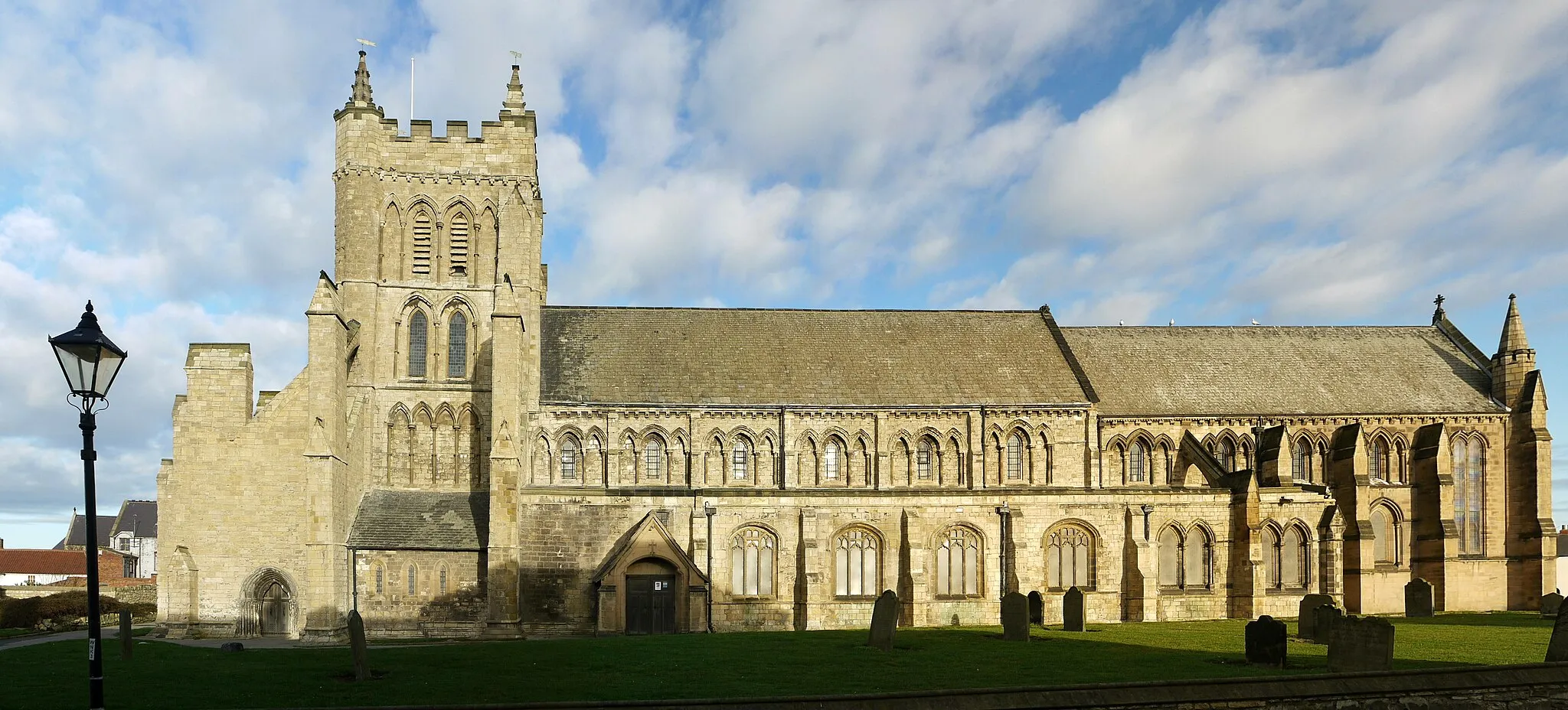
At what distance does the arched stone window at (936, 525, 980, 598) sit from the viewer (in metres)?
43.1

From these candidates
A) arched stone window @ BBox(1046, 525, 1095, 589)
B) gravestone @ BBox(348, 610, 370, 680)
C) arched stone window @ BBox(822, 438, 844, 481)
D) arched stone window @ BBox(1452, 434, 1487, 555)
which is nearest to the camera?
gravestone @ BBox(348, 610, 370, 680)

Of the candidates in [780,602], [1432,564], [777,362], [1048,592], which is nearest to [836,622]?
[780,602]

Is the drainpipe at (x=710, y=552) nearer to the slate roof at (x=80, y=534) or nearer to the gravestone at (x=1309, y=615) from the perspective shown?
the gravestone at (x=1309, y=615)

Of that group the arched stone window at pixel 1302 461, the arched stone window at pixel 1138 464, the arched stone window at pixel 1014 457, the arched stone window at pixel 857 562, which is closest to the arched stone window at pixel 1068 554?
the arched stone window at pixel 1014 457

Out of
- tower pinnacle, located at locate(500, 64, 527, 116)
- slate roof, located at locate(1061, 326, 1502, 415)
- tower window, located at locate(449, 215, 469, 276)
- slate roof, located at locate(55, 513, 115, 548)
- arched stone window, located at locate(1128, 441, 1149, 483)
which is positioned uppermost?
tower pinnacle, located at locate(500, 64, 527, 116)

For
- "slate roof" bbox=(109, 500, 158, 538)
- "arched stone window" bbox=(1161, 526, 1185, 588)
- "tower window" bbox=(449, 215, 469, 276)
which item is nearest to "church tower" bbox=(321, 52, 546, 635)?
"tower window" bbox=(449, 215, 469, 276)

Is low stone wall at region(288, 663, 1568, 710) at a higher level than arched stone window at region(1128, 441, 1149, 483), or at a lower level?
lower

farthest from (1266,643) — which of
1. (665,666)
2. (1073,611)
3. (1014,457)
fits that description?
(1014,457)

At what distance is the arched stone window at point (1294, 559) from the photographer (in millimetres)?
44781

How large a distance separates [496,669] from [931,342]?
2950cm

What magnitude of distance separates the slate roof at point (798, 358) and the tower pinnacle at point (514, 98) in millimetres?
8828

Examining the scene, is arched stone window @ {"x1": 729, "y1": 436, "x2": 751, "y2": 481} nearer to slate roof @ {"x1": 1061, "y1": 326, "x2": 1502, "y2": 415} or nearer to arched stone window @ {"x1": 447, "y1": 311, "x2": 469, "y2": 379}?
arched stone window @ {"x1": 447, "y1": 311, "x2": 469, "y2": 379}

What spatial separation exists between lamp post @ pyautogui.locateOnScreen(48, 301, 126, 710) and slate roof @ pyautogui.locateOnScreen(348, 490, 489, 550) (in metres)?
27.4

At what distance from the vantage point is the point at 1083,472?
47156 mm
